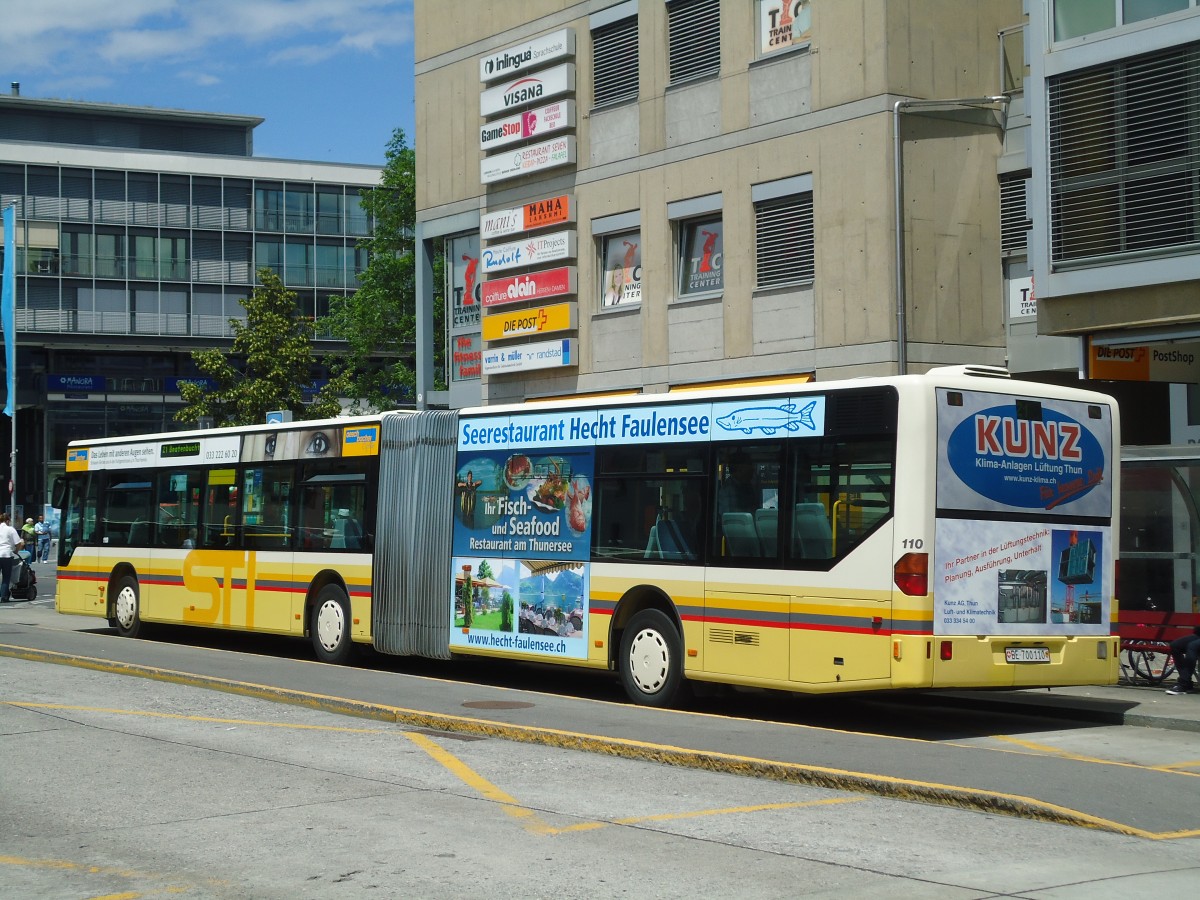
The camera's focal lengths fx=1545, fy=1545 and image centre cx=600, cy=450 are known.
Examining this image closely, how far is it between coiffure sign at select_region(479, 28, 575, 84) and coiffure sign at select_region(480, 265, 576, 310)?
3.87 meters

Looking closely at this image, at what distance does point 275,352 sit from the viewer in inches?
1831

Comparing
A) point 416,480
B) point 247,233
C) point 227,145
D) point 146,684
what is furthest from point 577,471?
point 227,145

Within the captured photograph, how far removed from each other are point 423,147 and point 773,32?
10.2 metres

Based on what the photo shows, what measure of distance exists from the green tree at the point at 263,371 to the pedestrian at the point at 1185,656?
33288mm

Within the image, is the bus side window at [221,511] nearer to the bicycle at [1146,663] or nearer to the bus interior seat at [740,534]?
the bus interior seat at [740,534]

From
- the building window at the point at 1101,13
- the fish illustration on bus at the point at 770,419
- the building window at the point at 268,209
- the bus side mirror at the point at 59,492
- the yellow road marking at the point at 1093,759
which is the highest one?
the building window at the point at 268,209

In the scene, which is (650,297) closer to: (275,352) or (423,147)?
(423,147)

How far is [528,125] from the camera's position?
95.5 ft

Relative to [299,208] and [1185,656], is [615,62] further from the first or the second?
[299,208]

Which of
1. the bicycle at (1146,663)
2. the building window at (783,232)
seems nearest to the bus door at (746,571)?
the bicycle at (1146,663)

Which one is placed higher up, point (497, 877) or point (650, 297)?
point (650, 297)

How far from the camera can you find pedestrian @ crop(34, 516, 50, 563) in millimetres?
49625

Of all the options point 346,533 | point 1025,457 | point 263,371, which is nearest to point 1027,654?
point 1025,457

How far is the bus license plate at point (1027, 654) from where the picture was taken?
1283 centimetres
